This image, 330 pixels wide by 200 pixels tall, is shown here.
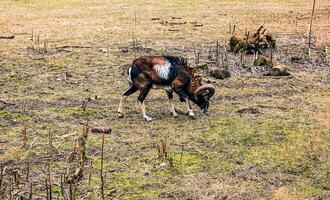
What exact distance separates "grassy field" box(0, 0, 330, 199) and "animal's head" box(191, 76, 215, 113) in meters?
0.21

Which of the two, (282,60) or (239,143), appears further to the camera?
(282,60)

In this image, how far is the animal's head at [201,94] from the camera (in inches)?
392

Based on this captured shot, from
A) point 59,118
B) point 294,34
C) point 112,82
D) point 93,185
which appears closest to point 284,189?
point 93,185

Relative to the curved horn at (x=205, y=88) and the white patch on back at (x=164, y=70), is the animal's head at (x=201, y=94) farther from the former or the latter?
the white patch on back at (x=164, y=70)

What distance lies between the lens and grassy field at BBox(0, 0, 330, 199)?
7246mm

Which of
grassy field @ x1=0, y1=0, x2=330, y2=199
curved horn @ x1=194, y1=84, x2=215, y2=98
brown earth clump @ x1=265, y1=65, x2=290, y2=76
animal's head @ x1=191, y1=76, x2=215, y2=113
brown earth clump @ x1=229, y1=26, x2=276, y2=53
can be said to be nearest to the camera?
grassy field @ x1=0, y1=0, x2=330, y2=199

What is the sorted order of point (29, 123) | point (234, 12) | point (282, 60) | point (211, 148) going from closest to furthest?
point (211, 148)
point (29, 123)
point (282, 60)
point (234, 12)

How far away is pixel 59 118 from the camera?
9773 mm

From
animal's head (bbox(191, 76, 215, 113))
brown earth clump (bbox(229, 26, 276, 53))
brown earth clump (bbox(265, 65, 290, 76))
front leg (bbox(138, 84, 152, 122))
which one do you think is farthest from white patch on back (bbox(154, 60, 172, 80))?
brown earth clump (bbox(229, 26, 276, 53))

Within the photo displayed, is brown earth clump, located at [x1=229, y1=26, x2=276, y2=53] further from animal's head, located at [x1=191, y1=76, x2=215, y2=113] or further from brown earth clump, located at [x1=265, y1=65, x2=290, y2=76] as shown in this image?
animal's head, located at [x1=191, y1=76, x2=215, y2=113]

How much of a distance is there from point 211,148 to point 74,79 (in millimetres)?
4809

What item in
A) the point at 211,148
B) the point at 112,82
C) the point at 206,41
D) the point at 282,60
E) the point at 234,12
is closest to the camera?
the point at 211,148

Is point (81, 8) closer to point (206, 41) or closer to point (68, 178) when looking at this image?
point (206, 41)

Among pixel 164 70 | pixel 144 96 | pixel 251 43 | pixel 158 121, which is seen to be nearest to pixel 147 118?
pixel 158 121
